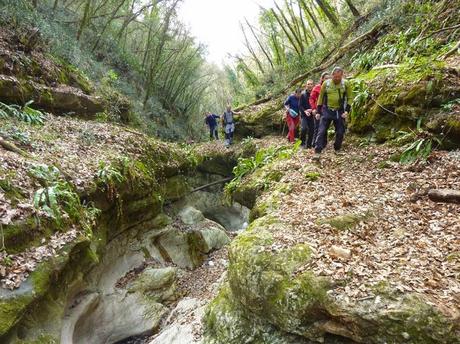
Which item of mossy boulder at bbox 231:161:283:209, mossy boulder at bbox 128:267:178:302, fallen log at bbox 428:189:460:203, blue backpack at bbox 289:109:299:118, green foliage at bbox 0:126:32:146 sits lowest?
fallen log at bbox 428:189:460:203

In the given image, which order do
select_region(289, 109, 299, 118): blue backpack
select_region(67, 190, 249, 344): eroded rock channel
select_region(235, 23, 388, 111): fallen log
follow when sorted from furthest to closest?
select_region(235, 23, 388, 111): fallen log → select_region(289, 109, 299, 118): blue backpack → select_region(67, 190, 249, 344): eroded rock channel

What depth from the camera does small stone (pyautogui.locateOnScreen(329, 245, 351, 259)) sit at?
421 centimetres

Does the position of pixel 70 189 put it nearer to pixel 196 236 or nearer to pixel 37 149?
pixel 37 149

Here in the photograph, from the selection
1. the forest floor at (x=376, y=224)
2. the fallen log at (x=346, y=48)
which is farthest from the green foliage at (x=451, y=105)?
the fallen log at (x=346, y=48)

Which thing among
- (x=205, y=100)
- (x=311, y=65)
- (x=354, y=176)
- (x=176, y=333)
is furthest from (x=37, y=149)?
(x=205, y=100)

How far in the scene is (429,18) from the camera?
9.94 metres

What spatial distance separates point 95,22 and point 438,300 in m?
23.7

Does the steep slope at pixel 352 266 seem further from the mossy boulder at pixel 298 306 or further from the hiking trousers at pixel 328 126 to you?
the hiking trousers at pixel 328 126

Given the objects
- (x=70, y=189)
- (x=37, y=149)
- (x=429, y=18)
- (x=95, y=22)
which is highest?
(x=95, y=22)

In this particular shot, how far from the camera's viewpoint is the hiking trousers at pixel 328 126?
23.7 feet

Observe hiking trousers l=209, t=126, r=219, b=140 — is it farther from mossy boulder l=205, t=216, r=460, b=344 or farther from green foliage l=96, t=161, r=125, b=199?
mossy boulder l=205, t=216, r=460, b=344

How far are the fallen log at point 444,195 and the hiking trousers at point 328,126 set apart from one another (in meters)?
2.74

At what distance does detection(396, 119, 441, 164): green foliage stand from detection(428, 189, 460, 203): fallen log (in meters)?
1.37

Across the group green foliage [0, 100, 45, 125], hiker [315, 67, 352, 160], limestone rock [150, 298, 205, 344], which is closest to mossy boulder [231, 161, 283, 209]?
hiker [315, 67, 352, 160]
